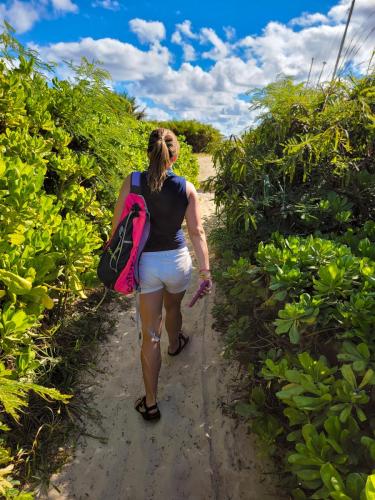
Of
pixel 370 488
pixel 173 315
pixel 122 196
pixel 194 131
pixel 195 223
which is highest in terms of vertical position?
pixel 194 131

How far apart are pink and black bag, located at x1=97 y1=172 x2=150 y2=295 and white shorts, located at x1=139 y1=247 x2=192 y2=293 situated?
59 millimetres

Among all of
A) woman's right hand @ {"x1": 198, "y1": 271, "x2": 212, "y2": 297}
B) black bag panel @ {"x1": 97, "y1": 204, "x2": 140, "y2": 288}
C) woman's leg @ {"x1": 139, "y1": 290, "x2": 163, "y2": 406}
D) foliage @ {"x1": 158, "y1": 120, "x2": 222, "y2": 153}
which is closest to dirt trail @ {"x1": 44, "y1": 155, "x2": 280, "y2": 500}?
woman's leg @ {"x1": 139, "y1": 290, "x2": 163, "y2": 406}

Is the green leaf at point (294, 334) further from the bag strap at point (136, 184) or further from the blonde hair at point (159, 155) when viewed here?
the bag strap at point (136, 184)

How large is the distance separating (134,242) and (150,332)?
0.63m

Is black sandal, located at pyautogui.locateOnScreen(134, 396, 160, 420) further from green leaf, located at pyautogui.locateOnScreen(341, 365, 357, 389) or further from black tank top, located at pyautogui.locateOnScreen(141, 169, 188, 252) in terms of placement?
green leaf, located at pyautogui.locateOnScreen(341, 365, 357, 389)

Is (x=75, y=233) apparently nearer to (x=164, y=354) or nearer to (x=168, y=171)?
(x=168, y=171)

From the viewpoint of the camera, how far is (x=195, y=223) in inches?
90.4

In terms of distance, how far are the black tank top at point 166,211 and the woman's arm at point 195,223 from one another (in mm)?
37

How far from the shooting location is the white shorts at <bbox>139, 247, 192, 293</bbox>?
7.38ft

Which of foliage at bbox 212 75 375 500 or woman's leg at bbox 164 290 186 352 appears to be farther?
woman's leg at bbox 164 290 186 352

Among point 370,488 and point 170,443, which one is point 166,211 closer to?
point 170,443

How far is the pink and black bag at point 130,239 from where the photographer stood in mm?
2164

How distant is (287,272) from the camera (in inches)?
65.2

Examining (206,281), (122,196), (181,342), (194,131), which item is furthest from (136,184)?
(194,131)
